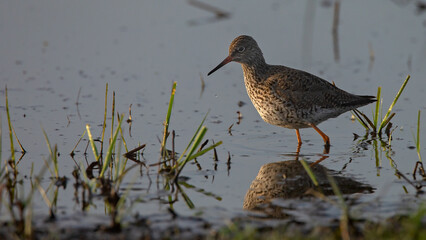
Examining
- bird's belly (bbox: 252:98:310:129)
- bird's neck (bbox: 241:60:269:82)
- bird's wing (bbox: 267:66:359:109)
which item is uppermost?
bird's neck (bbox: 241:60:269:82)

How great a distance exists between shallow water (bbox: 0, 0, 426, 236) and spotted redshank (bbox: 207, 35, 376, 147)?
1.27 feet

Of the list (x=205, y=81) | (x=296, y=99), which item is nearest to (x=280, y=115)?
(x=296, y=99)

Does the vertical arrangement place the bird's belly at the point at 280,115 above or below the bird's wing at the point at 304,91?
below

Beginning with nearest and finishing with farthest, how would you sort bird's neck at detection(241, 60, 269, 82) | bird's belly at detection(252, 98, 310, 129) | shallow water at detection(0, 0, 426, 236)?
shallow water at detection(0, 0, 426, 236), bird's belly at detection(252, 98, 310, 129), bird's neck at detection(241, 60, 269, 82)

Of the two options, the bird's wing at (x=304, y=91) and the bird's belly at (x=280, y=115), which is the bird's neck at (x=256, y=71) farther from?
the bird's belly at (x=280, y=115)

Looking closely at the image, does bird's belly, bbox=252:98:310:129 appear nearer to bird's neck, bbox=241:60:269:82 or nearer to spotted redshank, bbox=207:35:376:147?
spotted redshank, bbox=207:35:376:147

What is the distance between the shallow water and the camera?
7.26 meters

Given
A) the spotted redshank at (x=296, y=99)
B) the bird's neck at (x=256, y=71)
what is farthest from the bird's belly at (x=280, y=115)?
the bird's neck at (x=256, y=71)

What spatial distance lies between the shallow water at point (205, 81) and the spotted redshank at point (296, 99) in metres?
0.39

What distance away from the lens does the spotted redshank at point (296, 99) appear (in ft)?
29.2

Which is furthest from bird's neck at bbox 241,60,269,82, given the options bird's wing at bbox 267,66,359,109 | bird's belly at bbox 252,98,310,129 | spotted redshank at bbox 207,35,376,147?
→ bird's belly at bbox 252,98,310,129

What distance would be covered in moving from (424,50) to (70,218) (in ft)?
30.4

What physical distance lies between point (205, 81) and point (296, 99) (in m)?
3.04

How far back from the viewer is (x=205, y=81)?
11.7 metres
